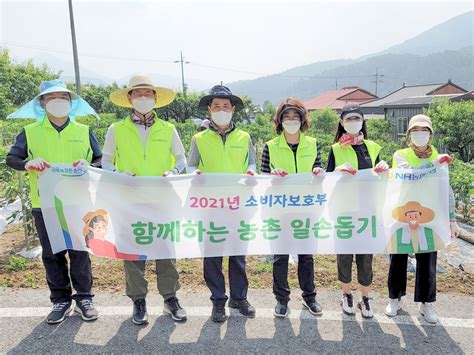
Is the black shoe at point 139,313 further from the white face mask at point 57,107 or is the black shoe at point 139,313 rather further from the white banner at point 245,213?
the white face mask at point 57,107

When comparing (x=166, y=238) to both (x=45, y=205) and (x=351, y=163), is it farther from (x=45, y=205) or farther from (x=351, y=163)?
(x=351, y=163)

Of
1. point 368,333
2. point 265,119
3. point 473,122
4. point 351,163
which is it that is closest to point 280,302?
point 368,333

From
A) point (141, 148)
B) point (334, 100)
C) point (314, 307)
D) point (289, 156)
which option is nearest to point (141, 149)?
point (141, 148)

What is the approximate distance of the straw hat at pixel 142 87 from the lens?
3.29 metres

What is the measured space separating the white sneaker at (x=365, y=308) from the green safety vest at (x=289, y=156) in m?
1.32

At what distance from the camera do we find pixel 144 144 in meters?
3.31

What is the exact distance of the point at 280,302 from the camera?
11.6 ft

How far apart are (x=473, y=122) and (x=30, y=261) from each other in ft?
50.2

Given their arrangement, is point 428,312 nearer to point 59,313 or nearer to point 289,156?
point 289,156

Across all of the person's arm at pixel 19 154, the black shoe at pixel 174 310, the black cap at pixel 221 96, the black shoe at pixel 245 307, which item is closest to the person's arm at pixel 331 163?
the black cap at pixel 221 96

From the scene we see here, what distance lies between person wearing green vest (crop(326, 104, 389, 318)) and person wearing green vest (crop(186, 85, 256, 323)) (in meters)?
0.79

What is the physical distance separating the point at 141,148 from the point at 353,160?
188cm

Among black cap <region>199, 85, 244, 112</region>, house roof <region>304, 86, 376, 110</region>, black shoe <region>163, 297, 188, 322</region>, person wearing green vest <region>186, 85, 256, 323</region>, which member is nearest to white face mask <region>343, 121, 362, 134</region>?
person wearing green vest <region>186, 85, 256, 323</region>

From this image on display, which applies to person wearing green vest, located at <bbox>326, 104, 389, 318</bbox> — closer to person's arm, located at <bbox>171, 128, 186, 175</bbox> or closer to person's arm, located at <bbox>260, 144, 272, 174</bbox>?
person's arm, located at <bbox>260, 144, 272, 174</bbox>
